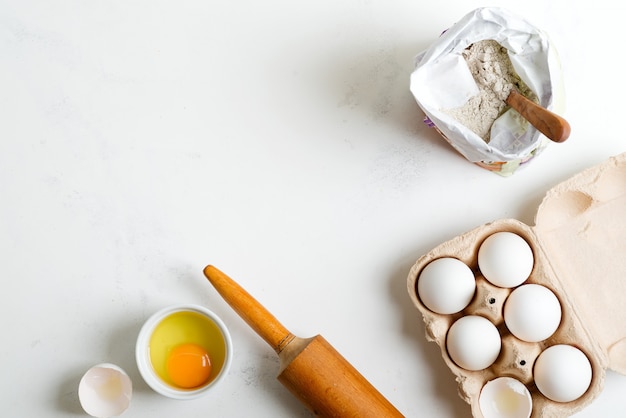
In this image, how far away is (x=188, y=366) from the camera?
1.07 m

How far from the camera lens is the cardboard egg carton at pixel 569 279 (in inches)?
41.2

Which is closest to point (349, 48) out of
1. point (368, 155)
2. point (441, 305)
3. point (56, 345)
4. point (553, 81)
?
point (368, 155)

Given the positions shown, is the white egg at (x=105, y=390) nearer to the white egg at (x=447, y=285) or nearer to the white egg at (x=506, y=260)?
the white egg at (x=447, y=285)

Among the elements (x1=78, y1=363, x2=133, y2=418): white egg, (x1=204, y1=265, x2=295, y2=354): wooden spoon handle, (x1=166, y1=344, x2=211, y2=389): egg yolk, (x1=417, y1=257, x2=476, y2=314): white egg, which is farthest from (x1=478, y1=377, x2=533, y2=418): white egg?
(x1=78, y1=363, x2=133, y2=418): white egg

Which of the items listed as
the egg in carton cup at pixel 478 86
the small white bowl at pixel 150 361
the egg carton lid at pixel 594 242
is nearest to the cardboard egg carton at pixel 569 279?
the egg carton lid at pixel 594 242

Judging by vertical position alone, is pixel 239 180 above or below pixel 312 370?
above

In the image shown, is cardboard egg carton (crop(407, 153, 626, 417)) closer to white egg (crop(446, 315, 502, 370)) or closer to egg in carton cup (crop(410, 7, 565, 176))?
white egg (crop(446, 315, 502, 370))

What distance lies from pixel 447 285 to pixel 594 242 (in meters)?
0.28

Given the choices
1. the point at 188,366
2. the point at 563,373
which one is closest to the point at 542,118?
the point at 563,373

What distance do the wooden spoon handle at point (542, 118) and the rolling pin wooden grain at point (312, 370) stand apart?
1.52 feet

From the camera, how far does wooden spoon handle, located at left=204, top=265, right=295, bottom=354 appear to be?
3.42 feet

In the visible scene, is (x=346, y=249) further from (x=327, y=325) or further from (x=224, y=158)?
(x=224, y=158)

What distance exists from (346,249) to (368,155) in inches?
6.5

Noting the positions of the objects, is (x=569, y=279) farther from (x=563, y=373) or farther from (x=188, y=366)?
(x=188, y=366)
